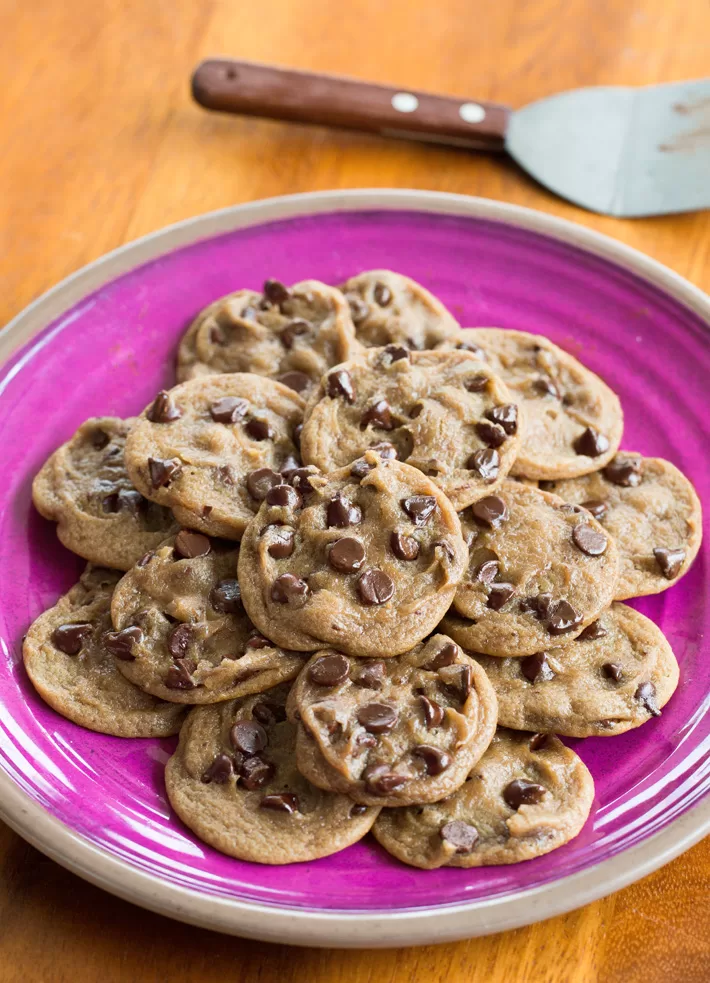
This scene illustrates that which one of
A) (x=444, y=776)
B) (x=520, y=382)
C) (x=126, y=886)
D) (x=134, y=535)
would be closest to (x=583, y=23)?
(x=520, y=382)

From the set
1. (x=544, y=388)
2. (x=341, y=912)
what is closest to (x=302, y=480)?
(x=544, y=388)

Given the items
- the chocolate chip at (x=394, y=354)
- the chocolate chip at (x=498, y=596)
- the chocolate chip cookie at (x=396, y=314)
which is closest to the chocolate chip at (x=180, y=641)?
the chocolate chip at (x=498, y=596)

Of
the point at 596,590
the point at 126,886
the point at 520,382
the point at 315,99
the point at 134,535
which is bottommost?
the point at 126,886

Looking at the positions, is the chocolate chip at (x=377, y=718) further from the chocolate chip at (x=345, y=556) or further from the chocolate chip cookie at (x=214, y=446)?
the chocolate chip cookie at (x=214, y=446)

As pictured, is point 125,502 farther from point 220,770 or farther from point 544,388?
point 544,388

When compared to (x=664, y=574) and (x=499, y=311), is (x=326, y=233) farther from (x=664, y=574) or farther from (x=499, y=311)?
(x=664, y=574)

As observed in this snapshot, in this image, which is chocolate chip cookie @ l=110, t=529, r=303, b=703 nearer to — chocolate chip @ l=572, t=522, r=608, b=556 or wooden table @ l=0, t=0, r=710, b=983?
chocolate chip @ l=572, t=522, r=608, b=556
